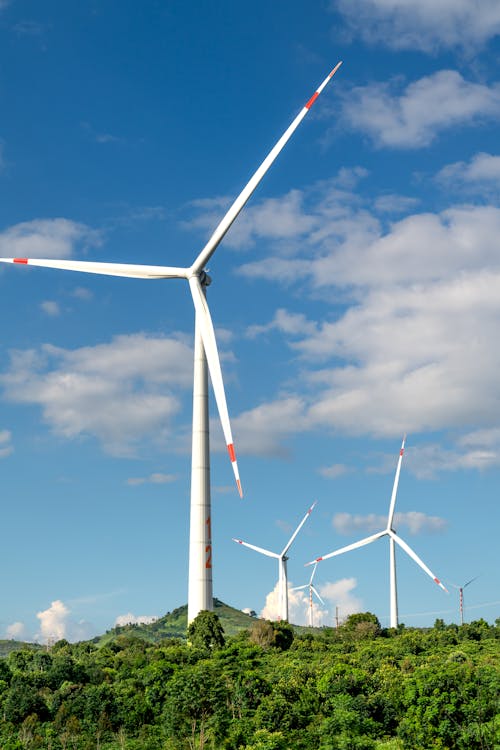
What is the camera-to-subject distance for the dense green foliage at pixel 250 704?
8975cm

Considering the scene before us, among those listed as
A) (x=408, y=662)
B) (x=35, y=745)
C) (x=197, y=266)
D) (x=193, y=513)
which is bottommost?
(x=35, y=745)

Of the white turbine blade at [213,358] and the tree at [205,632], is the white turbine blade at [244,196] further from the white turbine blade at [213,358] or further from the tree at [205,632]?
the tree at [205,632]

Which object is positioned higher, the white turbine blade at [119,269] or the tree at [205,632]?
the white turbine blade at [119,269]

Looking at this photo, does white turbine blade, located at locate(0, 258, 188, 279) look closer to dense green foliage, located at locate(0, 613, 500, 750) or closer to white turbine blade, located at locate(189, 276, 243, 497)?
white turbine blade, located at locate(189, 276, 243, 497)

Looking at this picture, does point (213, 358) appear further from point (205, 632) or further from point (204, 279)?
point (205, 632)

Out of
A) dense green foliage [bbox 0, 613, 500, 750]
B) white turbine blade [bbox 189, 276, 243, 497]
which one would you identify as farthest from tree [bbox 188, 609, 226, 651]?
white turbine blade [bbox 189, 276, 243, 497]

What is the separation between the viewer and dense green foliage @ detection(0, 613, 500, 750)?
89750 millimetres

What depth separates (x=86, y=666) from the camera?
132 m

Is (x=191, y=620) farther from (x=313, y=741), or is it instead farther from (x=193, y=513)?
(x=313, y=741)

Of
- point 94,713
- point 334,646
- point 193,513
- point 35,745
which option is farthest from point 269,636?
point 35,745

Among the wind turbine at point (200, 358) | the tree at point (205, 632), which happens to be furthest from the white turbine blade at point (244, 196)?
the tree at point (205, 632)

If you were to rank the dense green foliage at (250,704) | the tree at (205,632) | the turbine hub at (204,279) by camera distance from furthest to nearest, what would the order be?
the tree at (205,632) < the turbine hub at (204,279) < the dense green foliage at (250,704)

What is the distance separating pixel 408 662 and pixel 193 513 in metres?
34.8

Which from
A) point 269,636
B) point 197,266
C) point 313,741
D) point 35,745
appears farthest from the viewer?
point 269,636
